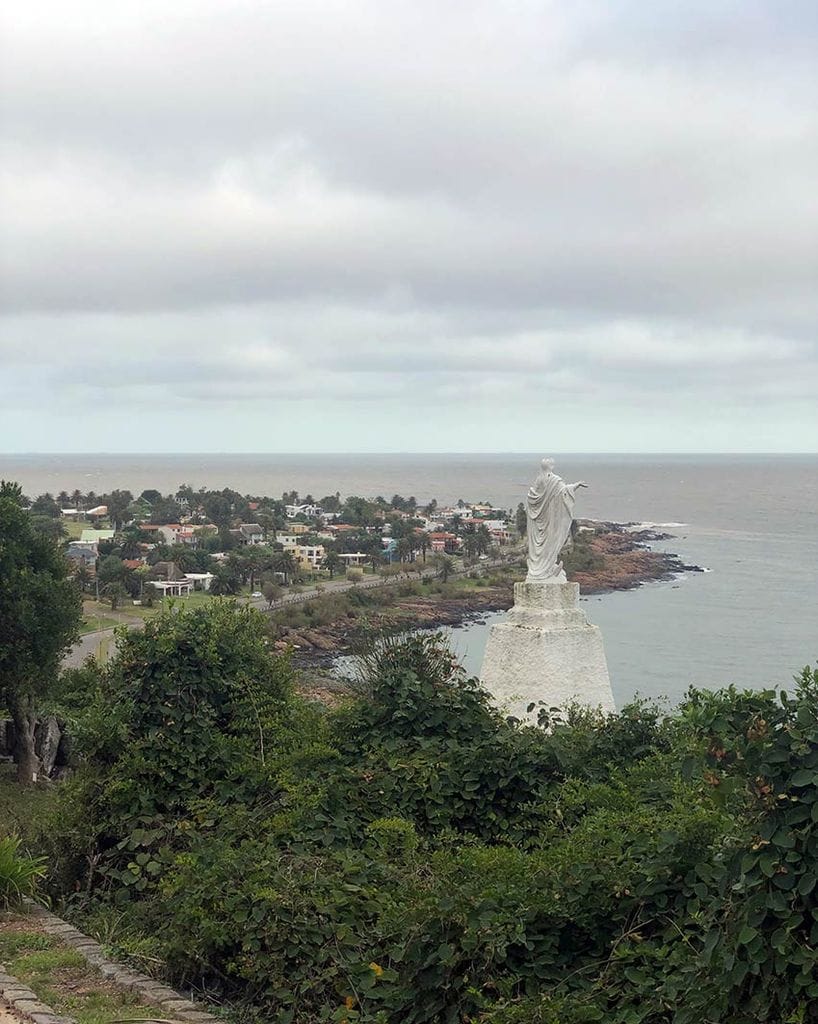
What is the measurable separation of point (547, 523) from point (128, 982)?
30.6ft

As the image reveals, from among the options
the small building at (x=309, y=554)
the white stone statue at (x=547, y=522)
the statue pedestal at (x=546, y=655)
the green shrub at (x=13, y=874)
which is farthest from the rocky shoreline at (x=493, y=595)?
the green shrub at (x=13, y=874)

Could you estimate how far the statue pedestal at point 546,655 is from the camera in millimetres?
13719

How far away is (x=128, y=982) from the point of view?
20.5 feet

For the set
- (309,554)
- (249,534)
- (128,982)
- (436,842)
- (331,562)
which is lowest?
(331,562)

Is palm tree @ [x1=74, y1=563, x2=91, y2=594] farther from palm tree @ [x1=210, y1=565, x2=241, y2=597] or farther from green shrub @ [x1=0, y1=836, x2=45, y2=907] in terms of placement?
green shrub @ [x1=0, y1=836, x2=45, y2=907]

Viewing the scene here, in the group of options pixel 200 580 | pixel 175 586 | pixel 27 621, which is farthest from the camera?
pixel 200 580

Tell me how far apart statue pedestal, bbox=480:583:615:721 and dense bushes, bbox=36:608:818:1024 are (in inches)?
95.7

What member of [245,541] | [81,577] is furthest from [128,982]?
[245,541]

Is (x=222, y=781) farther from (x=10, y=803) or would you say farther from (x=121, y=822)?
(x=10, y=803)

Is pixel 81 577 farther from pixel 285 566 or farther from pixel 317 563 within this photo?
pixel 317 563

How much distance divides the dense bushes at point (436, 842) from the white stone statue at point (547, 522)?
3.33 metres

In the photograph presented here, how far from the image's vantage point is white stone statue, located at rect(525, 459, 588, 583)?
47.2 ft

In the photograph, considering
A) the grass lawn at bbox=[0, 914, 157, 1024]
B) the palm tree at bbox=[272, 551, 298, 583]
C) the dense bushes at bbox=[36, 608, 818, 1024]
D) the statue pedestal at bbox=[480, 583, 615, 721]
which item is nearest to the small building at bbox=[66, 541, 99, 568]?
the palm tree at bbox=[272, 551, 298, 583]

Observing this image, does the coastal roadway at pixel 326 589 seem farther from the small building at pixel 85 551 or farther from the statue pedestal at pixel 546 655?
the statue pedestal at pixel 546 655
